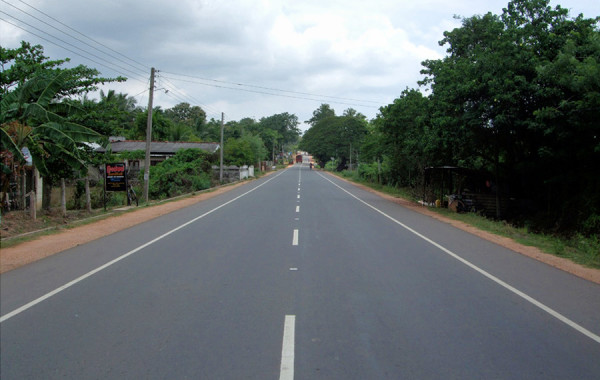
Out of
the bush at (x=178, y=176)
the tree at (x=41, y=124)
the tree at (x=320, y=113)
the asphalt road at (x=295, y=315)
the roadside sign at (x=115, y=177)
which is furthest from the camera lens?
the tree at (x=320, y=113)

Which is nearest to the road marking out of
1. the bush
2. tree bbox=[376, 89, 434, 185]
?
tree bbox=[376, 89, 434, 185]

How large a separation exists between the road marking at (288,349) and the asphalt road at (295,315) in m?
0.02

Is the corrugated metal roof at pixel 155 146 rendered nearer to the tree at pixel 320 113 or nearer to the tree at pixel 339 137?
the tree at pixel 339 137

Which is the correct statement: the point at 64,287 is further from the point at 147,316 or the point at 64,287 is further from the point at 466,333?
the point at 466,333

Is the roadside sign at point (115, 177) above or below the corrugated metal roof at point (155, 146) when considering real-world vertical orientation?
below

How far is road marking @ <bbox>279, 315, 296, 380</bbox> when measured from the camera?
421 centimetres

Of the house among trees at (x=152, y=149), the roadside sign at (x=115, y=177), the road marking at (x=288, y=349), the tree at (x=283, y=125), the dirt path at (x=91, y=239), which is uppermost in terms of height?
the tree at (x=283, y=125)

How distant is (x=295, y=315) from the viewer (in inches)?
229

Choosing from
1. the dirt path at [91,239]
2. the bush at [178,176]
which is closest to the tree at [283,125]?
the bush at [178,176]

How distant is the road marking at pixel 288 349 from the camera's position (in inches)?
166

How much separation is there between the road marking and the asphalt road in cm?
2

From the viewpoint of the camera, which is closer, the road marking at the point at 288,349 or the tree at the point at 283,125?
the road marking at the point at 288,349

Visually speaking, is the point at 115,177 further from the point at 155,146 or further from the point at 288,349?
the point at 155,146

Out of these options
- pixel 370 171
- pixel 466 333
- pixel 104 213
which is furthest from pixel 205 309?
pixel 370 171
